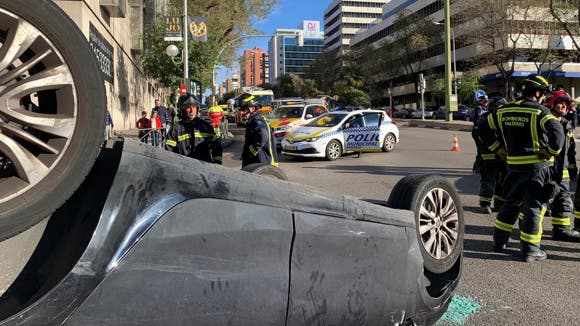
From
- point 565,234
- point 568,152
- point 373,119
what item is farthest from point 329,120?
point 565,234

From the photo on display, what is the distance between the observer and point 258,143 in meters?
5.85

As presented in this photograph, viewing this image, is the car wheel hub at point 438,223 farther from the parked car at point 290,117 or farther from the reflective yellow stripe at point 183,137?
the parked car at point 290,117

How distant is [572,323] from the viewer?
330 cm

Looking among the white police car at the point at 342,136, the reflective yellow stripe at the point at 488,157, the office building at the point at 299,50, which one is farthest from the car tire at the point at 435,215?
the office building at the point at 299,50

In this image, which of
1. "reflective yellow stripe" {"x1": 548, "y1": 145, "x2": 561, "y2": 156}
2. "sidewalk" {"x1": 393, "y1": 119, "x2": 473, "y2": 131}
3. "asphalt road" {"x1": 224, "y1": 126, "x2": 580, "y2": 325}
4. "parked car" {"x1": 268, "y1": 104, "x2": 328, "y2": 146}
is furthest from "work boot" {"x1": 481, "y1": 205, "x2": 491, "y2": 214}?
"sidewalk" {"x1": 393, "y1": 119, "x2": 473, "y2": 131}

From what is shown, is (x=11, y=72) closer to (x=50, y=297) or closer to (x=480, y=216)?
(x=50, y=297)

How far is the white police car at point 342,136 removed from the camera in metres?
14.1

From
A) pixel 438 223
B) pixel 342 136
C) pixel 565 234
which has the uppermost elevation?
pixel 342 136

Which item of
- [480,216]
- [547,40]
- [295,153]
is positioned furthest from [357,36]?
[480,216]

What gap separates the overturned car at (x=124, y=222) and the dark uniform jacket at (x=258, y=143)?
3846 mm

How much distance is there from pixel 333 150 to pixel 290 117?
14.1 feet

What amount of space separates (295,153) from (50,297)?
42.3 ft

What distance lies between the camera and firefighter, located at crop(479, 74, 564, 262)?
4.65 meters

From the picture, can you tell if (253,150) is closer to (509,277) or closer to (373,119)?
(509,277)
